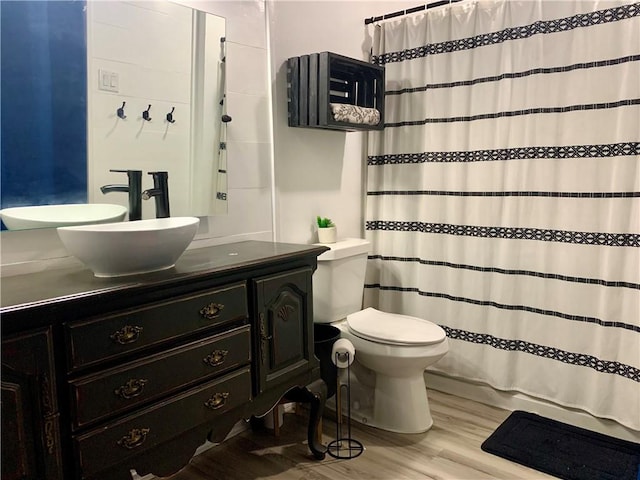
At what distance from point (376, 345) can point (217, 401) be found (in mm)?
871

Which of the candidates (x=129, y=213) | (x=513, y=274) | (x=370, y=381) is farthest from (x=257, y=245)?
(x=513, y=274)

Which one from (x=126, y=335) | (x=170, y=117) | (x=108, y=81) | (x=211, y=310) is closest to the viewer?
(x=126, y=335)

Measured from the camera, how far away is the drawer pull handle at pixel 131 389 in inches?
54.1

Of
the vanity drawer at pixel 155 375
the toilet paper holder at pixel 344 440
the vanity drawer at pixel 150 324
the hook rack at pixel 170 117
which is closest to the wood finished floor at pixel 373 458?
the toilet paper holder at pixel 344 440

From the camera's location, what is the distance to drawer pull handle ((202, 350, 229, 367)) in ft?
5.25

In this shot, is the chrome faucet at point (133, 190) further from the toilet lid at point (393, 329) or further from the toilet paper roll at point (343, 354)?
the toilet lid at point (393, 329)

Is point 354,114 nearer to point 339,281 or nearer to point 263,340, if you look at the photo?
point 339,281

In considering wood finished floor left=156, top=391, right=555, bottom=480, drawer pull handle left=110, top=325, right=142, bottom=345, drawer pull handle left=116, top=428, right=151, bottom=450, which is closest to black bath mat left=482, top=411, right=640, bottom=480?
wood finished floor left=156, top=391, right=555, bottom=480

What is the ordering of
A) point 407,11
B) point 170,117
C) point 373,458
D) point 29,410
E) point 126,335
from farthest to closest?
point 407,11
point 373,458
point 170,117
point 126,335
point 29,410

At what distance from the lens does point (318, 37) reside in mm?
2580

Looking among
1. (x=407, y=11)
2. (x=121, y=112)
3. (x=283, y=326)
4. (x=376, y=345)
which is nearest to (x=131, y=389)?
(x=283, y=326)

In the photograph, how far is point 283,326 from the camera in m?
1.88

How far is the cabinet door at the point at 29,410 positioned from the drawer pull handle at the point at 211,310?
1.49 ft

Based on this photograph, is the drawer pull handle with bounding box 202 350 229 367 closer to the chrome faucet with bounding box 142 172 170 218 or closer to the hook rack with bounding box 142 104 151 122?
the chrome faucet with bounding box 142 172 170 218
